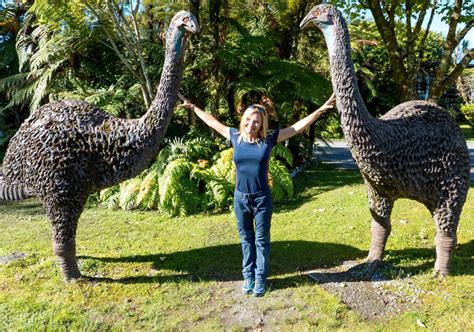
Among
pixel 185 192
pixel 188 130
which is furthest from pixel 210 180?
pixel 188 130

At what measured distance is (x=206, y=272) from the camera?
14.3ft

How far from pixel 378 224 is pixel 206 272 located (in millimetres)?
1942

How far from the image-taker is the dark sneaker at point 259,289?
3811 mm

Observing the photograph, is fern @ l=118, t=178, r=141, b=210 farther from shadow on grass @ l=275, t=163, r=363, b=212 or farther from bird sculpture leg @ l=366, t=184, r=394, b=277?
bird sculpture leg @ l=366, t=184, r=394, b=277

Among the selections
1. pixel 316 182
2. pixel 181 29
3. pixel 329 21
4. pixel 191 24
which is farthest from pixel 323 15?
pixel 316 182

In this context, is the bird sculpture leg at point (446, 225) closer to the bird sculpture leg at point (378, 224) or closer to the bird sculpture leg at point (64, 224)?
the bird sculpture leg at point (378, 224)

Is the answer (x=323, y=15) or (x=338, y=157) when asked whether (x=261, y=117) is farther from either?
(x=338, y=157)

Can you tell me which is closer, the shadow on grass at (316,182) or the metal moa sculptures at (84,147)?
the metal moa sculptures at (84,147)

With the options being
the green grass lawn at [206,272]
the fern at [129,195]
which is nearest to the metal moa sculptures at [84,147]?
the green grass lawn at [206,272]

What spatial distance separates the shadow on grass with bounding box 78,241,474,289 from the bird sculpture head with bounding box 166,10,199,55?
7.76 ft

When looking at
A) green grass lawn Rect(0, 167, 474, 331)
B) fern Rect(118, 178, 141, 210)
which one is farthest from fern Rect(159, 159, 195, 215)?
fern Rect(118, 178, 141, 210)

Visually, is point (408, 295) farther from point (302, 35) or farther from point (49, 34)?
point (49, 34)

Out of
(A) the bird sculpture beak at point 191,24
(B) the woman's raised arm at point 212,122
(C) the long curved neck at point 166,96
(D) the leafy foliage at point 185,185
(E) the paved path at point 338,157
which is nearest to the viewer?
(A) the bird sculpture beak at point 191,24

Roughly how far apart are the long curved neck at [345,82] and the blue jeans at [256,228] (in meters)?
0.98
